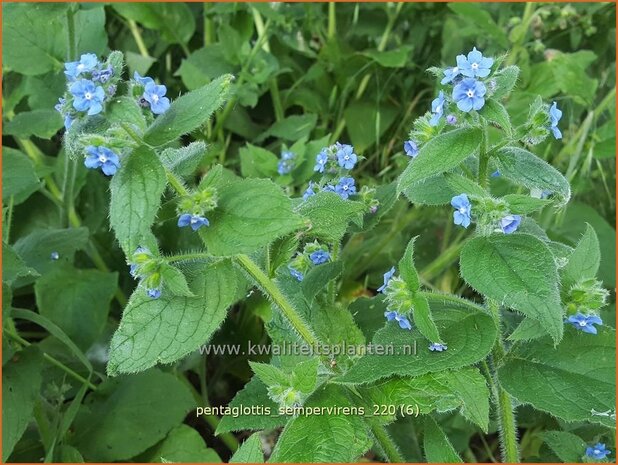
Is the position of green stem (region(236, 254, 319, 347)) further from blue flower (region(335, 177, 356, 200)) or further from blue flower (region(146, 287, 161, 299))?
blue flower (region(335, 177, 356, 200))

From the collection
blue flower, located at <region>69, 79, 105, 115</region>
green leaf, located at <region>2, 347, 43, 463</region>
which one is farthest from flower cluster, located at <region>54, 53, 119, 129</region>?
green leaf, located at <region>2, 347, 43, 463</region>

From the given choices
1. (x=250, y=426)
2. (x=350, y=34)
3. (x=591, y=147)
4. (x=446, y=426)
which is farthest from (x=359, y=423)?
(x=350, y=34)

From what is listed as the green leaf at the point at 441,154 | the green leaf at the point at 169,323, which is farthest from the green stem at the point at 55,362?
the green leaf at the point at 441,154

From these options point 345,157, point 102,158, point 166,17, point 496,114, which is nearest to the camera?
point 102,158

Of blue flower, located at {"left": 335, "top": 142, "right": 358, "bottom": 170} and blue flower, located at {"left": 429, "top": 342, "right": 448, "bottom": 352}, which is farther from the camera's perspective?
blue flower, located at {"left": 335, "top": 142, "right": 358, "bottom": 170}

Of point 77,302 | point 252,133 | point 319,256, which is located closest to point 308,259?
point 319,256

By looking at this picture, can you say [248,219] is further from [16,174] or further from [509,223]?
[16,174]
